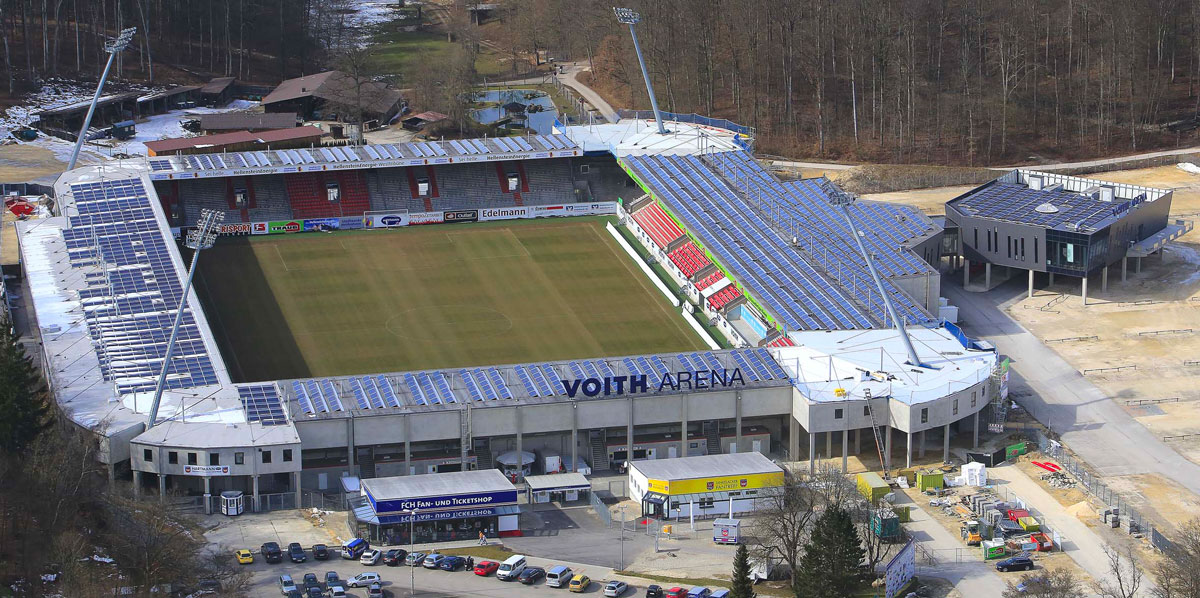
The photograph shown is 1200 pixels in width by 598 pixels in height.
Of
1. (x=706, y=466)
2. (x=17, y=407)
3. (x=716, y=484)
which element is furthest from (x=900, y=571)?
(x=17, y=407)

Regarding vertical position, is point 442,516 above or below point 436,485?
below

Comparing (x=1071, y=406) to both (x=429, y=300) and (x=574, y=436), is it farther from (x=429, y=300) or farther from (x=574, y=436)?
(x=429, y=300)

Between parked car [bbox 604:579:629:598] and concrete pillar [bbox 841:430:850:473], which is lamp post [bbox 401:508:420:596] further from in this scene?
concrete pillar [bbox 841:430:850:473]

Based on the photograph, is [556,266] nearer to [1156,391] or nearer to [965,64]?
[1156,391]

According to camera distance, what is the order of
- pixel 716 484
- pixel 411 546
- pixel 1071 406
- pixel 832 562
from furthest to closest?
pixel 1071 406 → pixel 716 484 → pixel 411 546 → pixel 832 562

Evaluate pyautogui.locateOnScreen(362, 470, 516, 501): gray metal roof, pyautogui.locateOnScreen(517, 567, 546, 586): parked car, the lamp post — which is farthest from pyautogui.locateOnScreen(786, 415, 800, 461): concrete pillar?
the lamp post

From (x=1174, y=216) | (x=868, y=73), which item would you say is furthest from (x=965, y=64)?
(x=1174, y=216)

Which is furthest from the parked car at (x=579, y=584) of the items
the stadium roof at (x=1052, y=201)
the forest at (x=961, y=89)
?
the forest at (x=961, y=89)
